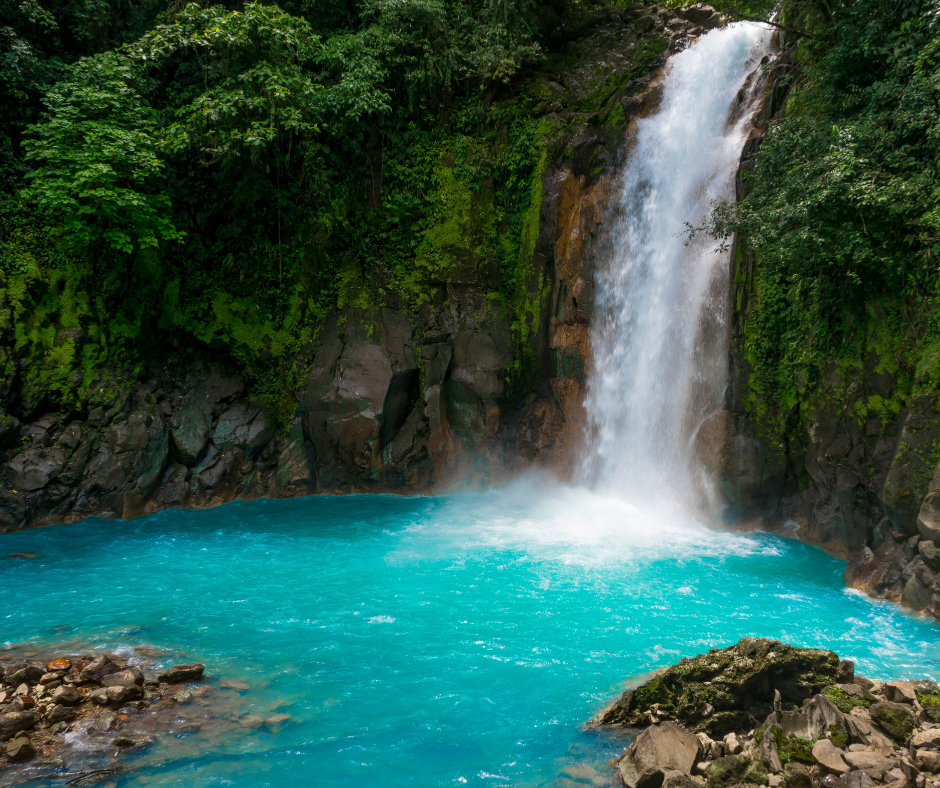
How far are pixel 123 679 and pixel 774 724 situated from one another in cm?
643

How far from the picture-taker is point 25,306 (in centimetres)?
1233

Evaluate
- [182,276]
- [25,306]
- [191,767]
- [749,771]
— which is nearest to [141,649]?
[191,767]

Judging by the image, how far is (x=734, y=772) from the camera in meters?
4.73

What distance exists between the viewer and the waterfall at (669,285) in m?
12.9

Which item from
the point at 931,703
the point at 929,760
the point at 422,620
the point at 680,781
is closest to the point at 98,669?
the point at 422,620

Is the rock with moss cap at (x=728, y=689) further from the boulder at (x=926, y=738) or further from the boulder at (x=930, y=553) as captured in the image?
the boulder at (x=930, y=553)

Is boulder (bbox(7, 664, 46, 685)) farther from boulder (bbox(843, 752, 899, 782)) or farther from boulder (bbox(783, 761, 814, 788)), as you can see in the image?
boulder (bbox(843, 752, 899, 782))

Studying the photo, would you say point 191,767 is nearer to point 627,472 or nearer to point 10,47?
point 627,472

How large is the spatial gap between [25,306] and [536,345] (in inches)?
442

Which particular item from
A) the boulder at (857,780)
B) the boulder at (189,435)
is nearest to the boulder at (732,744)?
the boulder at (857,780)

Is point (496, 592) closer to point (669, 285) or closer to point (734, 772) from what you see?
point (734, 772)

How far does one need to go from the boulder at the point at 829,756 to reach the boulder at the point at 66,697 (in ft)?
22.3

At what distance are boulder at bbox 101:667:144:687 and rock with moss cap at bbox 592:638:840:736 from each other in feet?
15.8

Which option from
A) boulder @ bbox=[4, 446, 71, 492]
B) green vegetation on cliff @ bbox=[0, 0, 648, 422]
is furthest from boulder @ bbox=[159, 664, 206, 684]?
green vegetation on cliff @ bbox=[0, 0, 648, 422]
